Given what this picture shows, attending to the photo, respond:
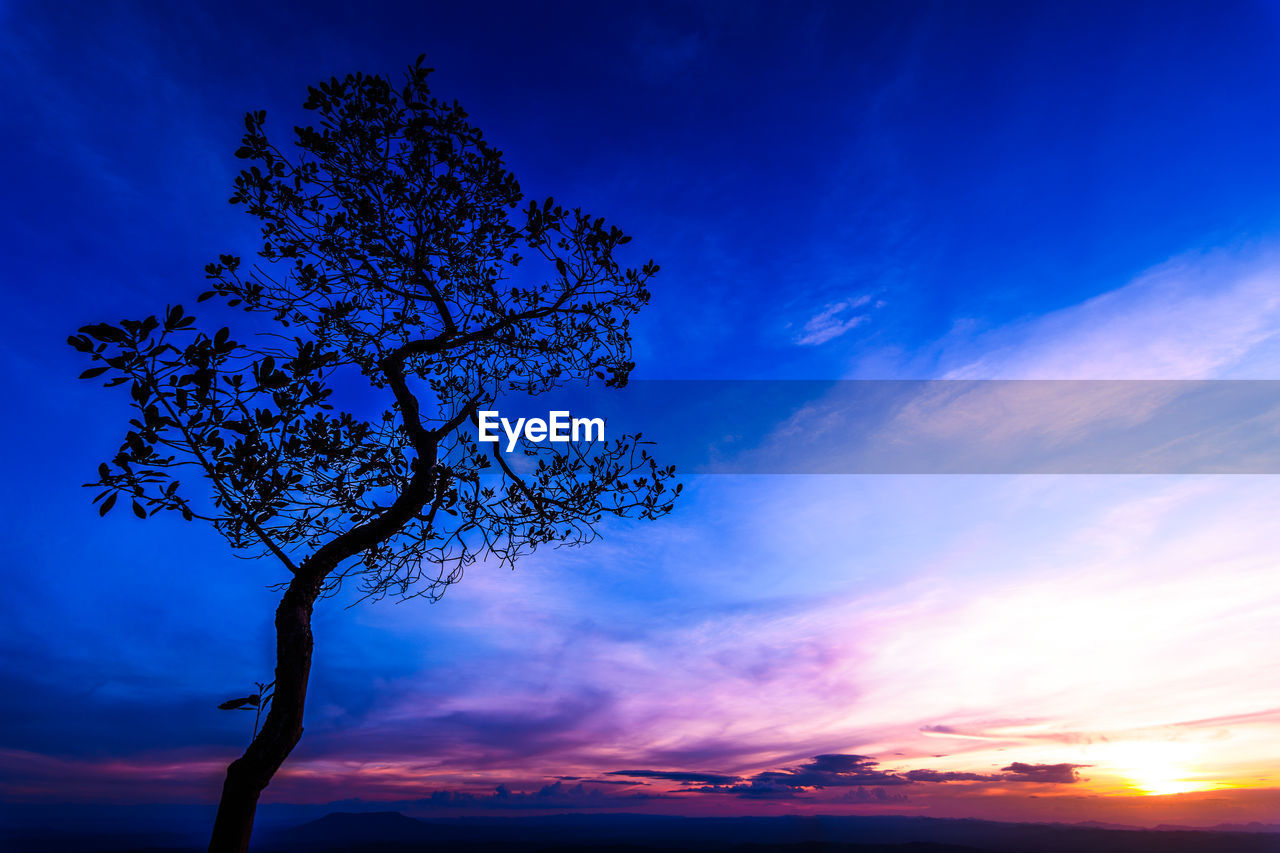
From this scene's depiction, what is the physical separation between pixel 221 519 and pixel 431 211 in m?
5.72

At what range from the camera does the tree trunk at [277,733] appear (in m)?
7.03

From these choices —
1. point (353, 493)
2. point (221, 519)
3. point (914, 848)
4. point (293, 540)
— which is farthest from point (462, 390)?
point (914, 848)

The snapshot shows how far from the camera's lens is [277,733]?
290 inches

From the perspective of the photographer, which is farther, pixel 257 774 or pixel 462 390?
pixel 462 390

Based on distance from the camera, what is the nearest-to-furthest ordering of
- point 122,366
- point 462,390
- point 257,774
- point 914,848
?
point 122,366
point 257,774
point 462,390
point 914,848

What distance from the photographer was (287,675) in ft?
25.3

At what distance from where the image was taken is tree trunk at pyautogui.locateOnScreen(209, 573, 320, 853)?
7.03m

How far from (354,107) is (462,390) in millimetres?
4956

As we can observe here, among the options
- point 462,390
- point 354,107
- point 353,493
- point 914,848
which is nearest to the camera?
point 354,107

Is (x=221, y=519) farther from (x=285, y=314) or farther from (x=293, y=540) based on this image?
(x=285, y=314)

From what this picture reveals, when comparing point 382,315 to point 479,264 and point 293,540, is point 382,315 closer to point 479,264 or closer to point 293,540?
point 479,264

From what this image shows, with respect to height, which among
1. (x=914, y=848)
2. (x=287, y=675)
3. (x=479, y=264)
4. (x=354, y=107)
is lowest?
(x=914, y=848)

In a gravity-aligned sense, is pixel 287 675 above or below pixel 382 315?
below

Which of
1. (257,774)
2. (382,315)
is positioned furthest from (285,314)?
(257,774)
